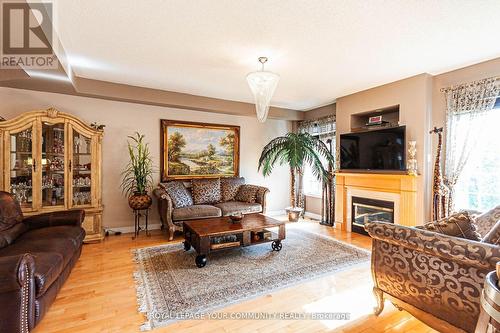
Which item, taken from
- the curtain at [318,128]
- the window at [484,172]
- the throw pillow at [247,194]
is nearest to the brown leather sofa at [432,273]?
the window at [484,172]

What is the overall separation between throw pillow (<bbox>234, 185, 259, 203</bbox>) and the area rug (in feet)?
3.98

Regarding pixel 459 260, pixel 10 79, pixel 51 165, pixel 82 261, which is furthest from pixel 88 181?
pixel 459 260

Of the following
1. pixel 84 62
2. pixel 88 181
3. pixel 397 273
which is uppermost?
pixel 84 62

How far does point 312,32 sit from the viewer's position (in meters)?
2.43

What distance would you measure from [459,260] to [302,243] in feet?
8.11

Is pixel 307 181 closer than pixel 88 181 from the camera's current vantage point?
No

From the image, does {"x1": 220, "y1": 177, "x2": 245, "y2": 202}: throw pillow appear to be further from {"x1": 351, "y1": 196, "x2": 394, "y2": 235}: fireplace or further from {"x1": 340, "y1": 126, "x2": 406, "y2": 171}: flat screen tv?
{"x1": 351, "y1": 196, "x2": 394, "y2": 235}: fireplace

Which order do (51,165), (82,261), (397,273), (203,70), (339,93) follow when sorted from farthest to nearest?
(339,93) → (51,165) → (203,70) → (82,261) → (397,273)

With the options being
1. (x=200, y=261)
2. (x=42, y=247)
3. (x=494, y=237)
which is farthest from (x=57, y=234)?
(x=494, y=237)

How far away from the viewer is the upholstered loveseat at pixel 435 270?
1473 millimetres

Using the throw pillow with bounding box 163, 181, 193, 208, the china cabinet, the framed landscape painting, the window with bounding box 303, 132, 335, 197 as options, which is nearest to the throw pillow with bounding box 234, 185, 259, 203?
the framed landscape painting

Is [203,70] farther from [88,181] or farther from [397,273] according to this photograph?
[397,273]

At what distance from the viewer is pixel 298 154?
5.07 metres

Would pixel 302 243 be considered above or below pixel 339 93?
below
